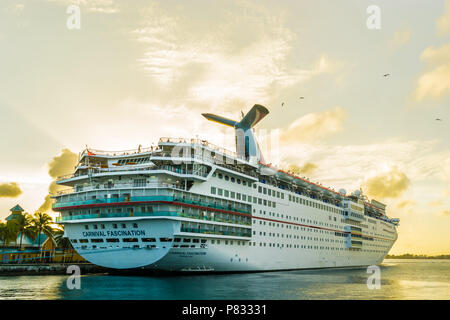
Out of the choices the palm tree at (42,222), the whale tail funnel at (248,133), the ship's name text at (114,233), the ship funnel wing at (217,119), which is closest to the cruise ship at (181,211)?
the ship's name text at (114,233)

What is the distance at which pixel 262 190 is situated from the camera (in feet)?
176

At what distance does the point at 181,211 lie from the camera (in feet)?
134

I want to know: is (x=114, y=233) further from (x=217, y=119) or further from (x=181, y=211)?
(x=217, y=119)

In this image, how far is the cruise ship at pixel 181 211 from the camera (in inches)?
1587

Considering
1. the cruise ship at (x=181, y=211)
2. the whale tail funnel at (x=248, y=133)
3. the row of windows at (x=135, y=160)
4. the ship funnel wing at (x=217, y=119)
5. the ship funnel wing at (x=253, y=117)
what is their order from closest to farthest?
the cruise ship at (x=181, y=211)
the row of windows at (x=135, y=160)
the ship funnel wing at (x=253, y=117)
the whale tail funnel at (x=248, y=133)
the ship funnel wing at (x=217, y=119)

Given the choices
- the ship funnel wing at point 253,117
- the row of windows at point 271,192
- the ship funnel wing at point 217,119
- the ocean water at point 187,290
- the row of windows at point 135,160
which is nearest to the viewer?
the ocean water at point 187,290

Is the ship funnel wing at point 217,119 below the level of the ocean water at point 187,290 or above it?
above

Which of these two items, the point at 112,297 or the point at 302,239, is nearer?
the point at 112,297

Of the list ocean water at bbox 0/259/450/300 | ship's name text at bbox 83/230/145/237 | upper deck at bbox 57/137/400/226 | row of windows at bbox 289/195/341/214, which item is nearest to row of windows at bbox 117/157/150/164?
upper deck at bbox 57/137/400/226

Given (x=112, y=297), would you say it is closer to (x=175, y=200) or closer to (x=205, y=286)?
(x=205, y=286)

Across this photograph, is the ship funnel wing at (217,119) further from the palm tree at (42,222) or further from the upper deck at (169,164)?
the palm tree at (42,222)

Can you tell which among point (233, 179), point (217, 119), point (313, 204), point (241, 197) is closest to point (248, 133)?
point (217, 119)
